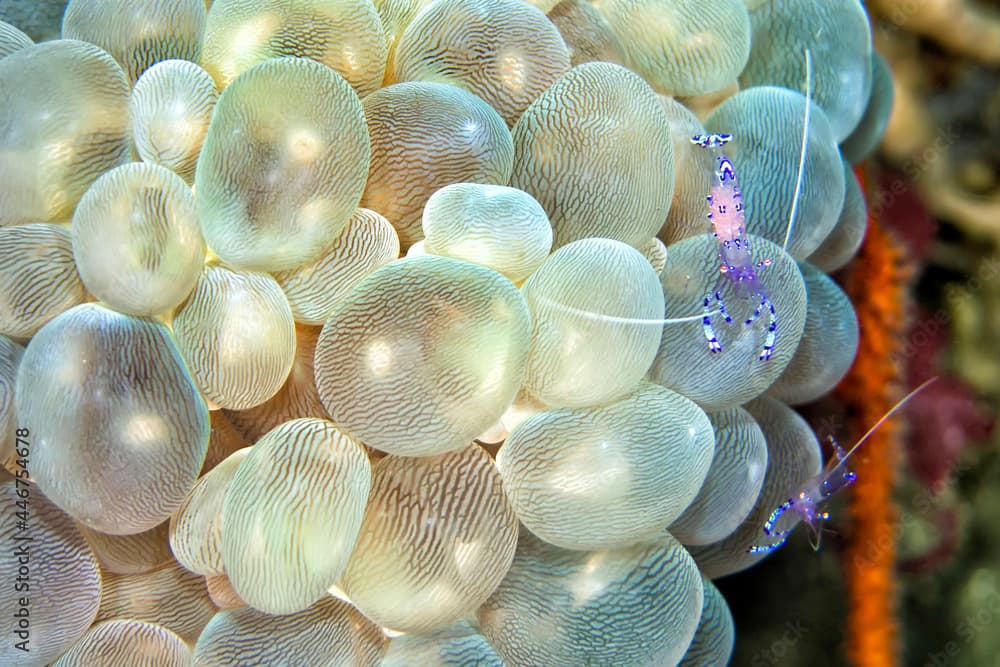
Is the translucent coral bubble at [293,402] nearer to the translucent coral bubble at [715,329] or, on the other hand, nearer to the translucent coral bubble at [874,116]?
the translucent coral bubble at [715,329]

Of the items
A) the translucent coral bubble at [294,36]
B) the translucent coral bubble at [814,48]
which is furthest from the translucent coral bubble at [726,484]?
the translucent coral bubble at [294,36]

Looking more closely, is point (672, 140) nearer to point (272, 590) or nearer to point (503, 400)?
point (503, 400)

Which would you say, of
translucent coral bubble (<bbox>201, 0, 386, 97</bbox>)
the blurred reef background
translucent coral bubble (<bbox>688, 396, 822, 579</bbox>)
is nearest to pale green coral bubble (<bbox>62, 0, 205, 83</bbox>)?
translucent coral bubble (<bbox>201, 0, 386, 97</bbox>)

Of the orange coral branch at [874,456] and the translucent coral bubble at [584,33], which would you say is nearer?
the translucent coral bubble at [584,33]

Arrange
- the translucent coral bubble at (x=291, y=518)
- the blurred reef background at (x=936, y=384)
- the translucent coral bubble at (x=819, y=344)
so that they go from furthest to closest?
the blurred reef background at (x=936, y=384), the translucent coral bubble at (x=819, y=344), the translucent coral bubble at (x=291, y=518)

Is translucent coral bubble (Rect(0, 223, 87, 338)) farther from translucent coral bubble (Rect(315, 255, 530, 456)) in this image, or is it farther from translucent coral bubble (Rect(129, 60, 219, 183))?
translucent coral bubble (Rect(315, 255, 530, 456))

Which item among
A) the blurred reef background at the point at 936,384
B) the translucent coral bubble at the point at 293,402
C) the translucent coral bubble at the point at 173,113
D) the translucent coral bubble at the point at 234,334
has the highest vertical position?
the translucent coral bubble at the point at 173,113
